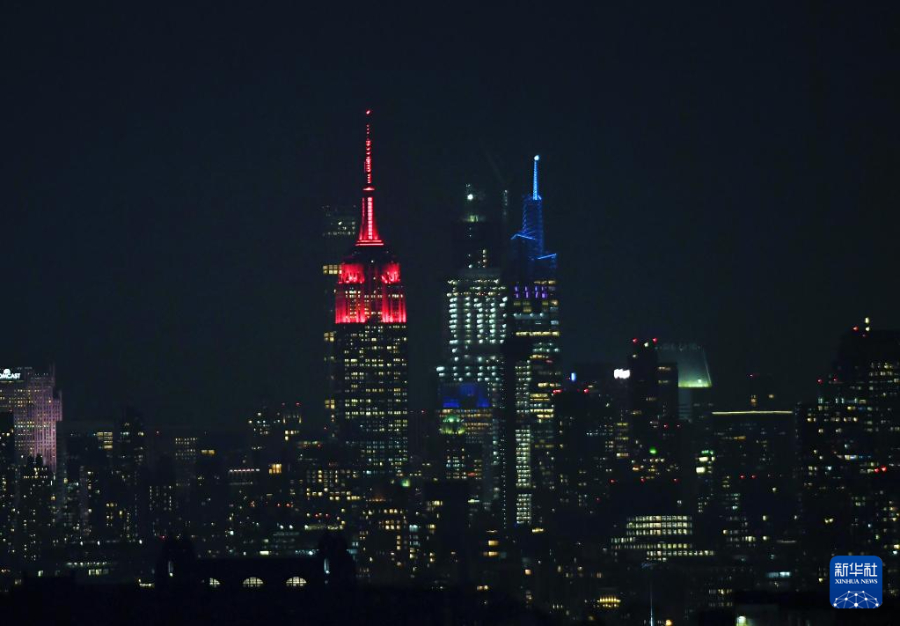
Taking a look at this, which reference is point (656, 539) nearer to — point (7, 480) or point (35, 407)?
point (7, 480)

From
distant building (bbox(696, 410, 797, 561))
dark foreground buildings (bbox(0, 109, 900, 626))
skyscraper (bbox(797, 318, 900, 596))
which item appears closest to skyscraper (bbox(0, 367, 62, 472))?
dark foreground buildings (bbox(0, 109, 900, 626))

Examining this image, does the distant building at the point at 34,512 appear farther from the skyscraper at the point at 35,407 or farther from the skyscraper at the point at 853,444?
the skyscraper at the point at 853,444

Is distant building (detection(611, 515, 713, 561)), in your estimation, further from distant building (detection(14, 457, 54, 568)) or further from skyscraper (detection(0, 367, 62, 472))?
skyscraper (detection(0, 367, 62, 472))

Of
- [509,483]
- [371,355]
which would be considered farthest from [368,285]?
[509,483]

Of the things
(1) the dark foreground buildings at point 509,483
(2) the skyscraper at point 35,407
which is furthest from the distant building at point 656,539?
(2) the skyscraper at point 35,407

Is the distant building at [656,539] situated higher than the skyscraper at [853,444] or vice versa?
the skyscraper at [853,444]

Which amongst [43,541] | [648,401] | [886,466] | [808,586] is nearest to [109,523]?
[43,541]
